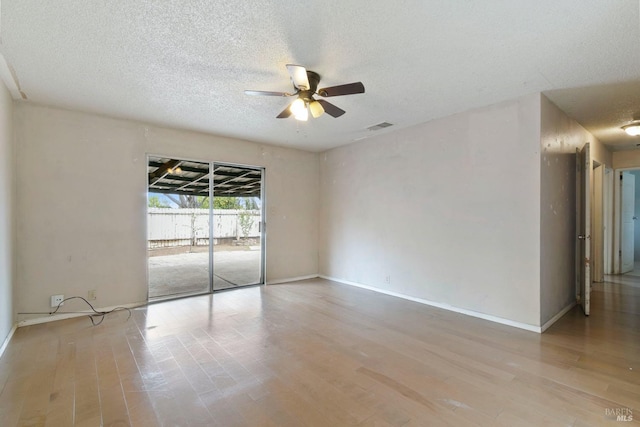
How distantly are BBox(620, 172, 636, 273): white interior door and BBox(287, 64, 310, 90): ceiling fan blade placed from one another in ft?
23.8

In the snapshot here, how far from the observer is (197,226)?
553 centimetres

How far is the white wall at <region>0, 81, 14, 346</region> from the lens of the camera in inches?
113

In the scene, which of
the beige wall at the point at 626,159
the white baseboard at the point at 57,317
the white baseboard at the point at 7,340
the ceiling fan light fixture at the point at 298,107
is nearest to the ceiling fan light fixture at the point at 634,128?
the beige wall at the point at 626,159

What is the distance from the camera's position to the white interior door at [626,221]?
599cm

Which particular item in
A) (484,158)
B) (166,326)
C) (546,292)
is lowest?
(166,326)

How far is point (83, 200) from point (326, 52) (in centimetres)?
374

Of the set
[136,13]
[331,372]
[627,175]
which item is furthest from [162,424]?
[627,175]

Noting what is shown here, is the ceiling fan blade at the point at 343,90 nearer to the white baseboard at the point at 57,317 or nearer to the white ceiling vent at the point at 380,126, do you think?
the white ceiling vent at the point at 380,126

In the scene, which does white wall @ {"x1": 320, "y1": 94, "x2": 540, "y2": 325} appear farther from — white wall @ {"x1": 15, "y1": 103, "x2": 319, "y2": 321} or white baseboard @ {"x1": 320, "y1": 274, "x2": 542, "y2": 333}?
white wall @ {"x1": 15, "y1": 103, "x2": 319, "y2": 321}

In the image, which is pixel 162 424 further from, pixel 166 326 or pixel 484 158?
pixel 484 158

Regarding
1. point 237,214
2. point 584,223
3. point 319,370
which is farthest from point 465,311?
point 237,214

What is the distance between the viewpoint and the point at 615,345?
287cm

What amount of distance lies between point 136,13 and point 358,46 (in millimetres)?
1629

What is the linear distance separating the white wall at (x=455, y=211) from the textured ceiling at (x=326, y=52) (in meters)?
0.50
